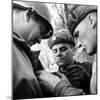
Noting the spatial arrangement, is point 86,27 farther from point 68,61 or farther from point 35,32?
point 35,32

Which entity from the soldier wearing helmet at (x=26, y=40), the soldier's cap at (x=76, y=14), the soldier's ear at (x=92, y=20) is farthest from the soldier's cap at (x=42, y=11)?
the soldier's ear at (x=92, y=20)

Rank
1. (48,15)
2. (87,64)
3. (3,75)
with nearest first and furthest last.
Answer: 1. (3,75)
2. (48,15)
3. (87,64)

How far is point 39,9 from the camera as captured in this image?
2.72 m

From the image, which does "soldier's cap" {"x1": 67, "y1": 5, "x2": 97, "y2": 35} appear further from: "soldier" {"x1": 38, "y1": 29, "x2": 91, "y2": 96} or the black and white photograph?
"soldier" {"x1": 38, "y1": 29, "x2": 91, "y2": 96}

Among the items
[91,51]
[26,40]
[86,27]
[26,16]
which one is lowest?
[91,51]

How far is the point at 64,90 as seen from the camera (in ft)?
9.24

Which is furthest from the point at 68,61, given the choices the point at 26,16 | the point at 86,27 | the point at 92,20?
the point at 26,16

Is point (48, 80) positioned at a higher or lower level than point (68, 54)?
lower

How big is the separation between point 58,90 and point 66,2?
1.08 meters

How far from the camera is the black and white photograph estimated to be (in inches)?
104

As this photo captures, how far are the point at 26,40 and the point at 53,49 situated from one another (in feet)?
1.17

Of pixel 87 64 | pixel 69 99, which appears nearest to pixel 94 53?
pixel 87 64

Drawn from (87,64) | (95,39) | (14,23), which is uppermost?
(14,23)

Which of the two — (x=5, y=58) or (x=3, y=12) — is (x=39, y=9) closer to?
(x=3, y=12)
